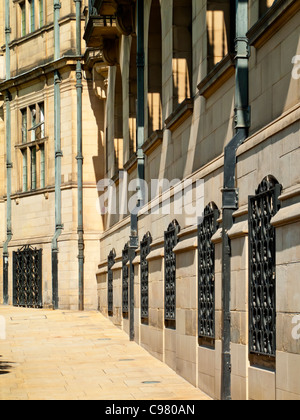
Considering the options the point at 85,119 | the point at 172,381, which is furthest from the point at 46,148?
the point at 172,381

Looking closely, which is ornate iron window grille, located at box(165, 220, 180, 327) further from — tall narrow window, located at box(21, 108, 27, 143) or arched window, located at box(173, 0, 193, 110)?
tall narrow window, located at box(21, 108, 27, 143)

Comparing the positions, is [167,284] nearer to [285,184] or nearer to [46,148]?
[285,184]

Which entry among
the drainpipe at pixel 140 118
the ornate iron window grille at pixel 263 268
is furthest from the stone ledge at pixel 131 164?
the ornate iron window grille at pixel 263 268

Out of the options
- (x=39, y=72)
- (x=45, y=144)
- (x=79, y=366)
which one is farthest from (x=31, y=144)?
(x=79, y=366)

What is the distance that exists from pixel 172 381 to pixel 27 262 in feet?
61.3

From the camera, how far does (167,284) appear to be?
16047 millimetres

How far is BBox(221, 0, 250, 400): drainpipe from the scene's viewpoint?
11266 mm

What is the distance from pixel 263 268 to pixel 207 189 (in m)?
3.15

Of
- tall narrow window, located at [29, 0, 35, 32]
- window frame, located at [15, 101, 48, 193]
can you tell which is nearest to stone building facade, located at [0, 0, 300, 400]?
window frame, located at [15, 101, 48, 193]

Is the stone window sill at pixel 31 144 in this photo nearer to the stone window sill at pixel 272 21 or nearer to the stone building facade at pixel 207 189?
the stone building facade at pixel 207 189

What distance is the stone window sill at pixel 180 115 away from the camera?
14.7 m

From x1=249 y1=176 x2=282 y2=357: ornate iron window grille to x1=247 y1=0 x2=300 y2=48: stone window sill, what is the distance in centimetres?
161

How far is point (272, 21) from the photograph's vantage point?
1012 cm

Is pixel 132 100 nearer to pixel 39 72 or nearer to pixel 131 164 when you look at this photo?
pixel 131 164
